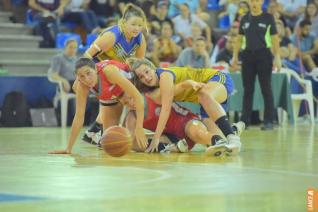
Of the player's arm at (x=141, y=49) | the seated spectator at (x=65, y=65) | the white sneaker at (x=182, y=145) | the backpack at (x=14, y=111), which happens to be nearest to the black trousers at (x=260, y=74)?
the seated spectator at (x=65, y=65)

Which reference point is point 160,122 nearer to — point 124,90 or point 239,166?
point 124,90

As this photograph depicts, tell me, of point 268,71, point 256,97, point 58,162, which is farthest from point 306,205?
point 256,97

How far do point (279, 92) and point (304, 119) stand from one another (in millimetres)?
1431

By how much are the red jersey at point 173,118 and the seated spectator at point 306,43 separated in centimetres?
855

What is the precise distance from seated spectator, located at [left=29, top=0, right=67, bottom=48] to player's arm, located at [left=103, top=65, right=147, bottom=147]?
29.7 ft

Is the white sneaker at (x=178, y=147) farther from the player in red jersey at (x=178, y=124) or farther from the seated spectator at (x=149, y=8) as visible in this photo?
the seated spectator at (x=149, y=8)

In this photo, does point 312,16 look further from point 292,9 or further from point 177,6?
point 177,6

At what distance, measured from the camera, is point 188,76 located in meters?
8.39

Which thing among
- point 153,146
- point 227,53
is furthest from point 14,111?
point 153,146

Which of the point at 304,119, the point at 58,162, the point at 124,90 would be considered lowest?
the point at 304,119

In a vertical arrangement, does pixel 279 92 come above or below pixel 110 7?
below

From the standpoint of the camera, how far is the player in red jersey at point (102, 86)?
7.73 m

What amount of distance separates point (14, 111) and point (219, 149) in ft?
24.0

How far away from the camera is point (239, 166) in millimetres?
6750
